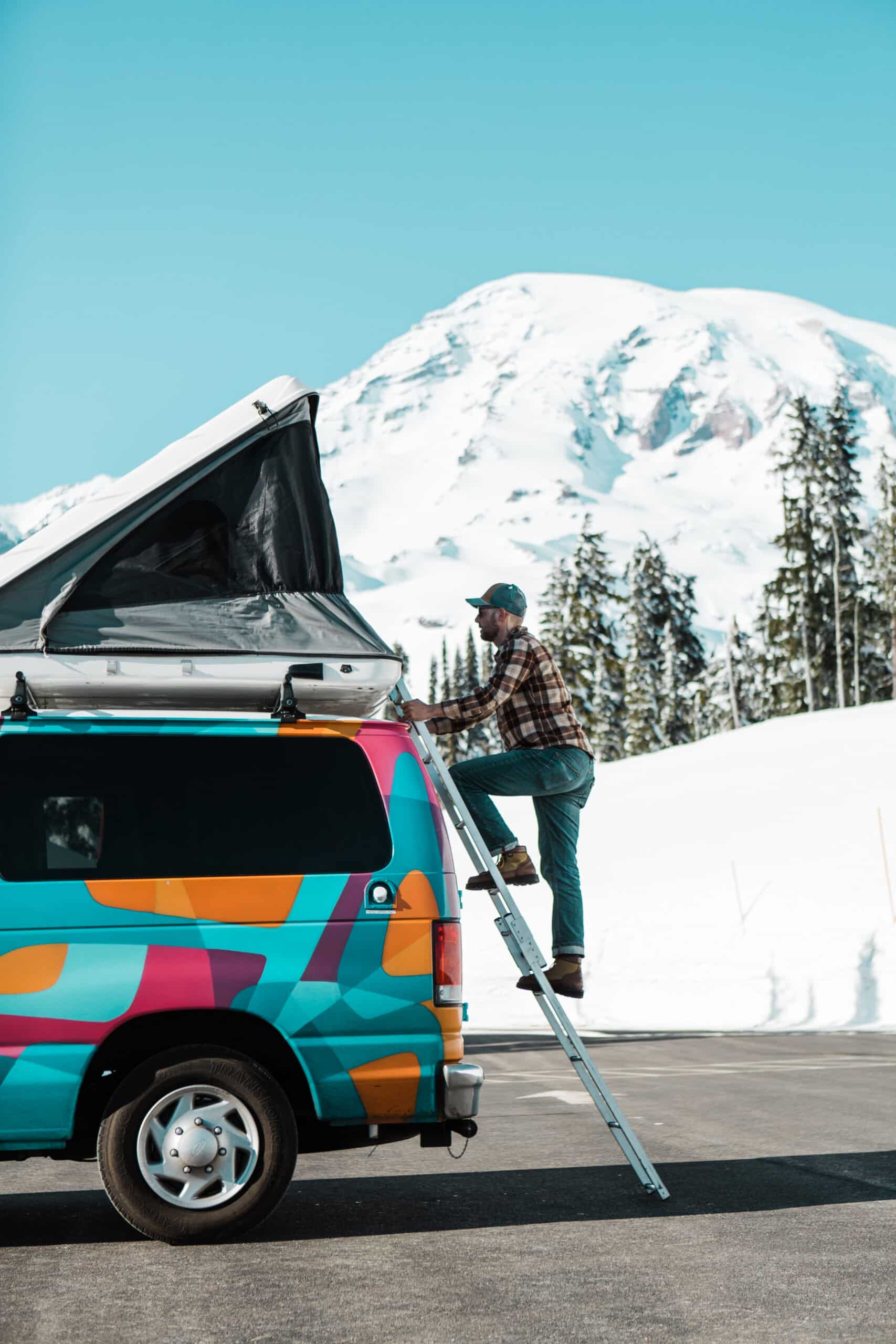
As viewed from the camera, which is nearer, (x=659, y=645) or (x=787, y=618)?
(x=787, y=618)

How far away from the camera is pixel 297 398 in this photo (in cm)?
775

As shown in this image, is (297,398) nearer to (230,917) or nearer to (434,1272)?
(230,917)

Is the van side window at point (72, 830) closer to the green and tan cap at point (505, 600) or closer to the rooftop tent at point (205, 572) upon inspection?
the rooftop tent at point (205, 572)

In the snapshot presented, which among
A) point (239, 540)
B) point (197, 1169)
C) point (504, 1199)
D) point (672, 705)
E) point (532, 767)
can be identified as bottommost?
point (504, 1199)

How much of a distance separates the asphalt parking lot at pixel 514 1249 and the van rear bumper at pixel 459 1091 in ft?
1.81

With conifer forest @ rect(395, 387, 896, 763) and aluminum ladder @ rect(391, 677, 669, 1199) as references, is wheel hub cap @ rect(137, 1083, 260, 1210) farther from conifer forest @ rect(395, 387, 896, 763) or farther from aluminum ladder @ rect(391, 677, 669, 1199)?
conifer forest @ rect(395, 387, 896, 763)

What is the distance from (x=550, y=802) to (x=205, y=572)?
7.87 feet

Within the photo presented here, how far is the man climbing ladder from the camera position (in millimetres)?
8367

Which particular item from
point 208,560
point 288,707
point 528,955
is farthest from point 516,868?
point 208,560

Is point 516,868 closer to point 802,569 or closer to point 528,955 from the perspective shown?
point 528,955

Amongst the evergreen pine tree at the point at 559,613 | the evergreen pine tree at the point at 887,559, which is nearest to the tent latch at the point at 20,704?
the evergreen pine tree at the point at 559,613

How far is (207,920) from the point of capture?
646 cm

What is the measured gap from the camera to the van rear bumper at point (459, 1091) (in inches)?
261

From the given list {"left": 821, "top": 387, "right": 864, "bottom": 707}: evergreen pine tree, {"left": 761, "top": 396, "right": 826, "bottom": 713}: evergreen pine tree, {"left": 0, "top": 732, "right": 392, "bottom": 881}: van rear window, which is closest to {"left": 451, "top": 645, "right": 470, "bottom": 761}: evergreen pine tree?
{"left": 761, "top": 396, "right": 826, "bottom": 713}: evergreen pine tree
